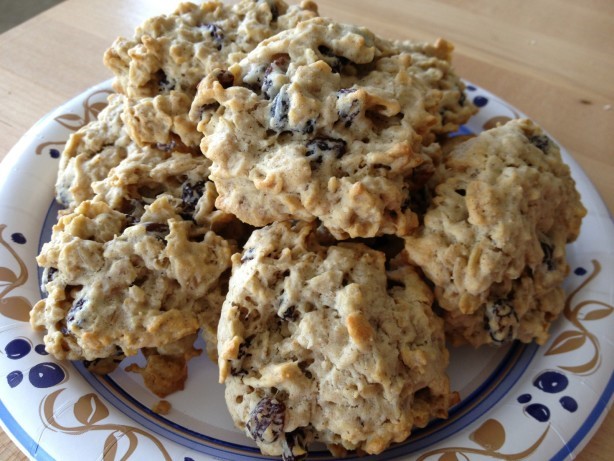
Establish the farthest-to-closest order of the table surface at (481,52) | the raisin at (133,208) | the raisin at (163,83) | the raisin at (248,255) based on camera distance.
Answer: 1. the table surface at (481,52)
2. the raisin at (163,83)
3. the raisin at (133,208)
4. the raisin at (248,255)

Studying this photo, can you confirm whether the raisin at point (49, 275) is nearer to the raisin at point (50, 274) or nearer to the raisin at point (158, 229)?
the raisin at point (50, 274)

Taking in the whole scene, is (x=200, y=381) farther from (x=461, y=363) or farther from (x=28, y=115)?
(x=28, y=115)

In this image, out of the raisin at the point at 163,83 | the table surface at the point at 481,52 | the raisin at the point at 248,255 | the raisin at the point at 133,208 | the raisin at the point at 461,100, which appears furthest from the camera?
the table surface at the point at 481,52

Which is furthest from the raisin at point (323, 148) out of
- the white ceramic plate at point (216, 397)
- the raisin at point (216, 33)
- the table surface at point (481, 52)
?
the table surface at point (481, 52)

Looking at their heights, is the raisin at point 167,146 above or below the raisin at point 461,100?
below

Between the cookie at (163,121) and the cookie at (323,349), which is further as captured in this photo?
the cookie at (163,121)

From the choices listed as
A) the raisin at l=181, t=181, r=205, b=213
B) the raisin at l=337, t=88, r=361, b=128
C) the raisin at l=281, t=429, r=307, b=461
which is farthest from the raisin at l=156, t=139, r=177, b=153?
the raisin at l=281, t=429, r=307, b=461

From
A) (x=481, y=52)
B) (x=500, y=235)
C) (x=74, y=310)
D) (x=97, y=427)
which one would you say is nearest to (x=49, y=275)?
(x=74, y=310)

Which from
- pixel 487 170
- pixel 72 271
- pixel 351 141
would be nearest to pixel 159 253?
pixel 72 271
